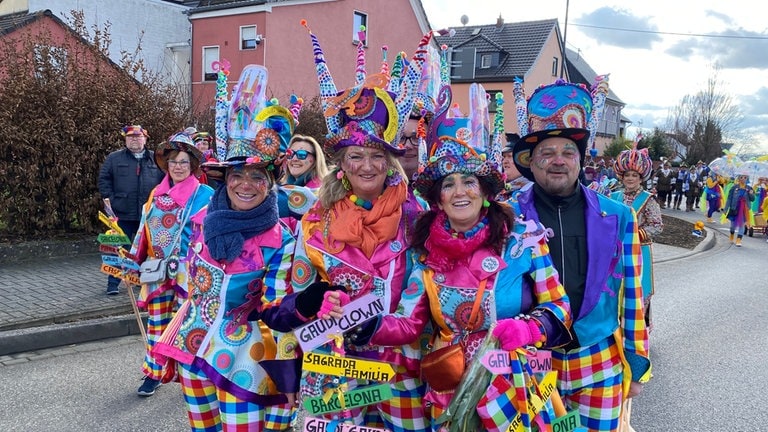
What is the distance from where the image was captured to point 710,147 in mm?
44344

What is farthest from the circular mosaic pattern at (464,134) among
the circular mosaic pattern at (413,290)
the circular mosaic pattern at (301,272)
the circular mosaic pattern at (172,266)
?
the circular mosaic pattern at (172,266)

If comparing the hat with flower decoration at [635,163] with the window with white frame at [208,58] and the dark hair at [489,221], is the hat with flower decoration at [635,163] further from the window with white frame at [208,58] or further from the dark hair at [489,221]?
the window with white frame at [208,58]

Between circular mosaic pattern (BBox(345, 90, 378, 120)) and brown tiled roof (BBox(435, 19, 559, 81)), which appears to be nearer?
circular mosaic pattern (BBox(345, 90, 378, 120))

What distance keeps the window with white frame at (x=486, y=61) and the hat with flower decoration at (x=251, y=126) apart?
122 feet

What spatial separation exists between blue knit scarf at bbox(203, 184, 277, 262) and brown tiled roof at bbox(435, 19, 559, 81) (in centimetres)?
3541

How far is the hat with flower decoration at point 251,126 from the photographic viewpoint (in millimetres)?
2963

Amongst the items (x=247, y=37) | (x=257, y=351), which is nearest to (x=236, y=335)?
(x=257, y=351)

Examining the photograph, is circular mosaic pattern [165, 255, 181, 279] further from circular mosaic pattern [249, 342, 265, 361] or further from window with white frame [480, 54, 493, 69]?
window with white frame [480, 54, 493, 69]

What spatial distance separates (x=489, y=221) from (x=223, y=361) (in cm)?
140

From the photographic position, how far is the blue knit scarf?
286 centimetres

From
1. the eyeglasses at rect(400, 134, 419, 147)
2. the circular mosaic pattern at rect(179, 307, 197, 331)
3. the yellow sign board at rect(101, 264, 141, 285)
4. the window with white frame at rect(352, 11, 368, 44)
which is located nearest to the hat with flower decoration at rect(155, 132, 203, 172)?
the yellow sign board at rect(101, 264, 141, 285)

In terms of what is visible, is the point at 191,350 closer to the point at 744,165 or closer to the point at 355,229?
the point at 355,229

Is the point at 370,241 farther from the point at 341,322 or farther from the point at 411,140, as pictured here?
the point at 411,140

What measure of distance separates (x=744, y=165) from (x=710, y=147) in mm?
27975
